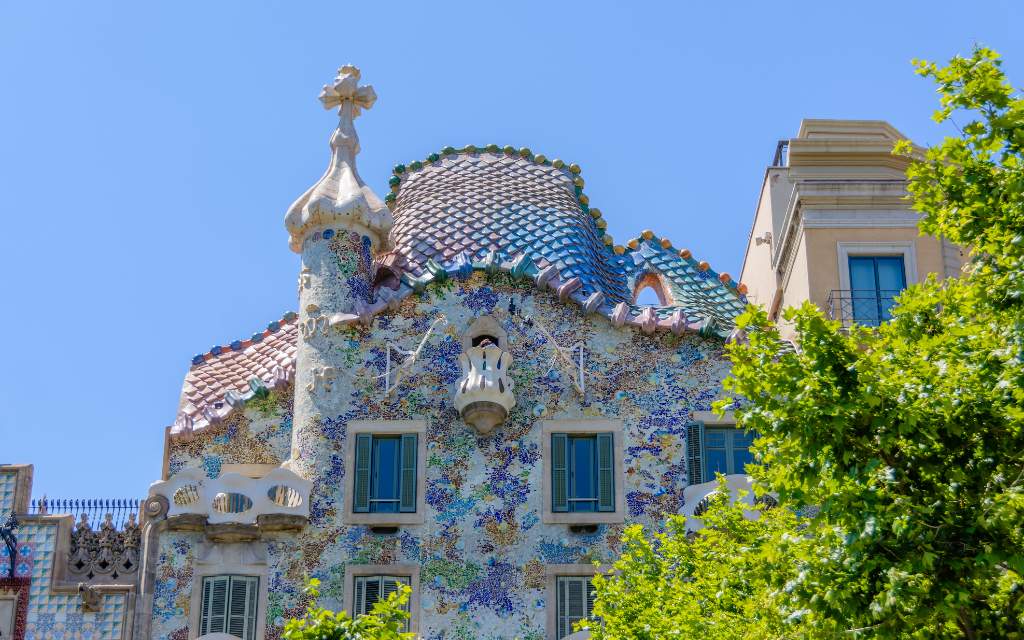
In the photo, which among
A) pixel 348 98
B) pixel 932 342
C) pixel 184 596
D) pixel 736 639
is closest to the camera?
A: pixel 932 342

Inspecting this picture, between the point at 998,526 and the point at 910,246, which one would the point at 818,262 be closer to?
the point at 910,246

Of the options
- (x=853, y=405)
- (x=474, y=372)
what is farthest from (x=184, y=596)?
(x=853, y=405)

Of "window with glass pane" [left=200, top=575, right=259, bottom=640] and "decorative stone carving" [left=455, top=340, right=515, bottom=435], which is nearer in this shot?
"window with glass pane" [left=200, top=575, right=259, bottom=640]

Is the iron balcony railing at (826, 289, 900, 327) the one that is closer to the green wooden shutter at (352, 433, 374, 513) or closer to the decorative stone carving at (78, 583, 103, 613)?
the green wooden shutter at (352, 433, 374, 513)

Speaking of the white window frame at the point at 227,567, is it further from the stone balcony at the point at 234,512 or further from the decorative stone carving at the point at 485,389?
the decorative stone carving at the point at 485,389

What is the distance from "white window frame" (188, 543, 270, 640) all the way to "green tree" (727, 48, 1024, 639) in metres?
9.73

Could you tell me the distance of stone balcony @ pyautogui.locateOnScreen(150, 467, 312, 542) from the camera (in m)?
26.1

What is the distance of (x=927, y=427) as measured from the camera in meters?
17.1

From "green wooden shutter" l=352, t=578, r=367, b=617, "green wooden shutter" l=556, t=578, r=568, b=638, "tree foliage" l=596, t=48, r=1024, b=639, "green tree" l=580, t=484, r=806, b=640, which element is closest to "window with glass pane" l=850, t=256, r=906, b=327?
"green tree" l=580, t=484, r=806, b=640

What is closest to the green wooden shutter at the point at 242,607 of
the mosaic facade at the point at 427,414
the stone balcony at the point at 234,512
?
the mosaic facade at the point at 427,414

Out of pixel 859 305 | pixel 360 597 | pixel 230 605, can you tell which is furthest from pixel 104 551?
pixel 859 305

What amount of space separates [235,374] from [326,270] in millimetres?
2529

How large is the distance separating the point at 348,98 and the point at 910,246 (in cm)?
863

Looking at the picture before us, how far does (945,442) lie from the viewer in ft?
56.4
